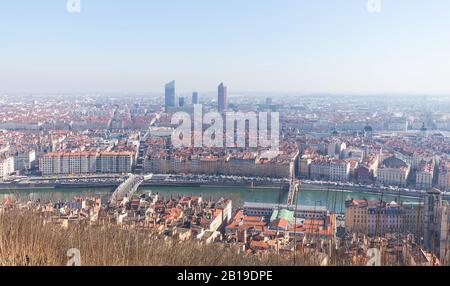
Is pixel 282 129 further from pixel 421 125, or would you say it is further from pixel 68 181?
pixel 68 181

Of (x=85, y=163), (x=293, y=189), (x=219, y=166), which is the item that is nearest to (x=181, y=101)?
(x=219, y=166)

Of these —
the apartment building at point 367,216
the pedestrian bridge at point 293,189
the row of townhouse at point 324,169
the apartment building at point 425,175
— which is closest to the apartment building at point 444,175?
the apartment building at point 425,175

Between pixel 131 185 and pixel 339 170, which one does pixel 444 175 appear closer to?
pixel 339 170

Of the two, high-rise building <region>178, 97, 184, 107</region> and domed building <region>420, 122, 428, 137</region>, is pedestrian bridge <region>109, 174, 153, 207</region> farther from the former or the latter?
domed building <region>420, 122, 428, 137</region>

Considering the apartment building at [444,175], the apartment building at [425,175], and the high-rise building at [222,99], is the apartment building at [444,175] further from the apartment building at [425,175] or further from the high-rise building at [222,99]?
the high-rise building at [222,99]

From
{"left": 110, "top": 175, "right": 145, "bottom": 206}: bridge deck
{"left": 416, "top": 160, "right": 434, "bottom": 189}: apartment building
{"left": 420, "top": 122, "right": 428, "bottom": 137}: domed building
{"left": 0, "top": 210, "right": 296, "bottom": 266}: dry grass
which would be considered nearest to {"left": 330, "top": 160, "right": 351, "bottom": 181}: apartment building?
{"left": 416, "top": 160, "right": 434, "bottom": 189}: apartment building
